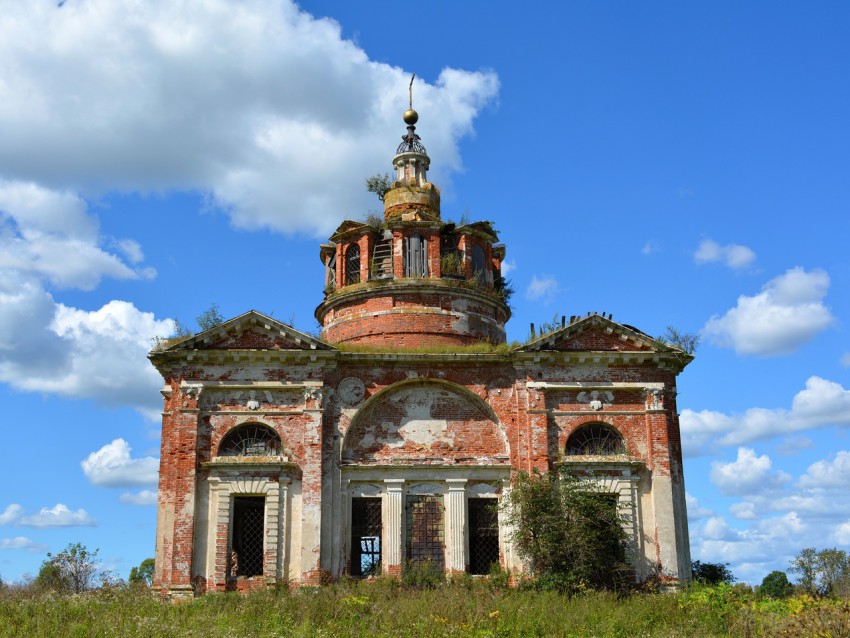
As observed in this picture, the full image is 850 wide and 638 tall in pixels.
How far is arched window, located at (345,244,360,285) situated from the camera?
26.5 m

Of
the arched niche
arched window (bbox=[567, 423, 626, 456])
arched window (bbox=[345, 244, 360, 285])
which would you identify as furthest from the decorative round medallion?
arched window (bbox=[567, 423, 626, 456])

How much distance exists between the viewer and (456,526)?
2147 cm

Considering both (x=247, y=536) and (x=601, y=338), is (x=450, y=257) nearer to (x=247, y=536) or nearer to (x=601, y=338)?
(x=601, y=338)

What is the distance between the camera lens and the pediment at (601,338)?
22.4 metres

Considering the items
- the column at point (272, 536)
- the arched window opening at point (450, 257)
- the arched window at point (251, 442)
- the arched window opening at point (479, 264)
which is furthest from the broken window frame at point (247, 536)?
the arched window opening at point (479, 264)

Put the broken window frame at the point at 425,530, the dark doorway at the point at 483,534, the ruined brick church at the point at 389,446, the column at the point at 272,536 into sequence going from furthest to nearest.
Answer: the dark doorway at the point at 483,534
the broken window frame at the point at 425,530
the ruined brick church at the point at 389,446
the column at the point at 272,536

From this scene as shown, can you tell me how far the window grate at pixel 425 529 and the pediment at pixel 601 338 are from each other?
508 centimetres

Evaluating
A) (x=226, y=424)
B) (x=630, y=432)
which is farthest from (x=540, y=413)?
(x=226, y=424)

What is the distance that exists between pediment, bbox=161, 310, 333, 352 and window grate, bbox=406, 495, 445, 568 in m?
4.56

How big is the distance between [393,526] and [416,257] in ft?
27.1

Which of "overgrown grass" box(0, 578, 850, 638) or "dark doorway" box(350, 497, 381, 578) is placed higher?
"dark doorway" box(350, 497, 381, 578)

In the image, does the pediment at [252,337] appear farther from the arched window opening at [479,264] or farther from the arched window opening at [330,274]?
the arched window opening at [479,264]

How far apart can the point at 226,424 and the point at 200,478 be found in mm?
1452

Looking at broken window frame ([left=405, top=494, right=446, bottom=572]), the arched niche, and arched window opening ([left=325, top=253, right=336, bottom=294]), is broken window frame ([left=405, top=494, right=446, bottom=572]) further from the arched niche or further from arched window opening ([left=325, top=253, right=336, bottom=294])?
arched window opening ([left=325, top=253, right=336, bottom=294])
